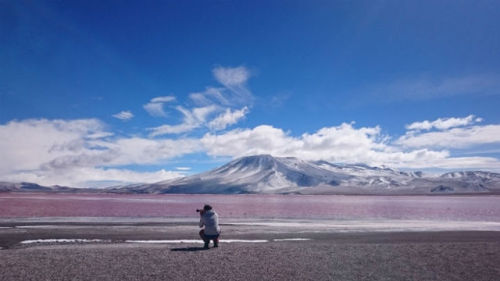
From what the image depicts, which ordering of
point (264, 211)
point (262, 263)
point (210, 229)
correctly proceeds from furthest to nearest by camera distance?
point (264, 211), point (210, 229), point (262, 263)

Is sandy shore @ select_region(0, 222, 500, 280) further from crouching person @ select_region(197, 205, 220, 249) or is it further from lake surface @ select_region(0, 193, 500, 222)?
lake surface @ select_region(0, 193, 500, 222)

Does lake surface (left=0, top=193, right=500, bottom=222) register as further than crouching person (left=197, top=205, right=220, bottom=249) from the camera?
Yes

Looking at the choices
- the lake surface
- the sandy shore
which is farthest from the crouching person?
the lake surface

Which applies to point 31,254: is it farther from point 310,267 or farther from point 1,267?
point 310,267

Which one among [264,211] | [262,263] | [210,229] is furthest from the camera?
[264,211]

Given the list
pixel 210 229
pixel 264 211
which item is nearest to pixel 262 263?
pixel 210 229

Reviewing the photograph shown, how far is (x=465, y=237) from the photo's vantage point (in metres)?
22.7

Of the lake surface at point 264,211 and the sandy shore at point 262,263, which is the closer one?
the sandy shore at point 262,263

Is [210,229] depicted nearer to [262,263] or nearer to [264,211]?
[262,263]

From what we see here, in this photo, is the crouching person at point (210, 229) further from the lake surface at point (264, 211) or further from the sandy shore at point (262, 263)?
the lake surface at point (264, 211)

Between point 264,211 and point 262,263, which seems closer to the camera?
point 262,263

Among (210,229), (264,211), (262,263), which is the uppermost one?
(210,229)

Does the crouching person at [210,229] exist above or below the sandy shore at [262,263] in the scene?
above

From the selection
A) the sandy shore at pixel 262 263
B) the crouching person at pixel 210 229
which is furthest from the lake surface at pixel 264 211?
the sandy shore at pixel 262 263
